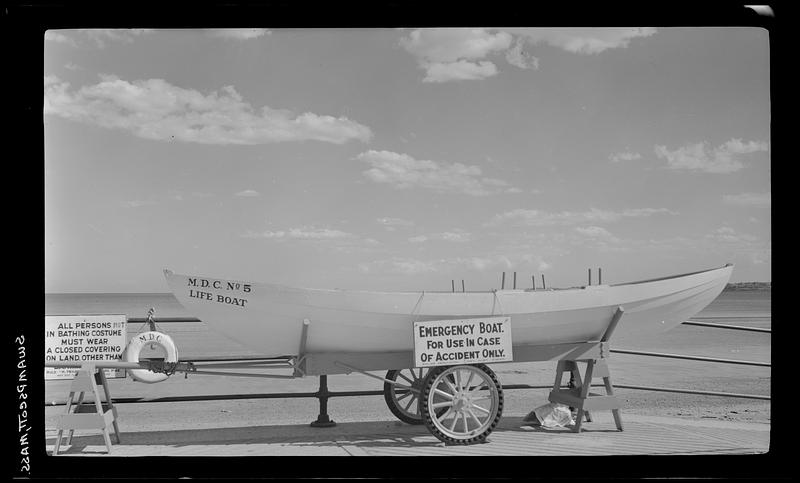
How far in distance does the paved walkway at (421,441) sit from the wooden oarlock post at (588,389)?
0.25m

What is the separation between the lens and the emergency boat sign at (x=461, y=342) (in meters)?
6.16

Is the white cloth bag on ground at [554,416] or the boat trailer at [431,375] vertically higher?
the boat trailer at [431,375]

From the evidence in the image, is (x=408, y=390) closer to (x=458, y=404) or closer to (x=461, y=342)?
(x=458, y=404)

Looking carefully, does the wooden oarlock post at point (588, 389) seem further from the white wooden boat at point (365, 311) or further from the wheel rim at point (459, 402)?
the wheel rim at point (459, 402)

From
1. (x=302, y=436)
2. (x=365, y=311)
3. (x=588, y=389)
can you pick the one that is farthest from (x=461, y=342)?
(x=302, y=436)

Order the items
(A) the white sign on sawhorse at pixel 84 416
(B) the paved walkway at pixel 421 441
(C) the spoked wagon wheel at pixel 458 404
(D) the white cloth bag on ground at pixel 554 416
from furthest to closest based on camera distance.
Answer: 1. (D) the white cloth bag on ground at pixel 554 416
2. (C) the spoked wagon wheel at pixel 458 404
3. (B) the paved walkway at pixel 421 441
4. (A) the white sign on sawhorse at pixel 84 416

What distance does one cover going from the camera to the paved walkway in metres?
5.94

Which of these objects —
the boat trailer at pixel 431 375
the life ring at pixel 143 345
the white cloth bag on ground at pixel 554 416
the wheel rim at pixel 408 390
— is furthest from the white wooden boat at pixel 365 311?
the white cloth bag on ground at pixel 554 416

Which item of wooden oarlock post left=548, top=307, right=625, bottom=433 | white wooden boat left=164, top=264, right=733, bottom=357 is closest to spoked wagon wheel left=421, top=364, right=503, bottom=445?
white wooden boat left=164, top=264, right=733, bottom=357

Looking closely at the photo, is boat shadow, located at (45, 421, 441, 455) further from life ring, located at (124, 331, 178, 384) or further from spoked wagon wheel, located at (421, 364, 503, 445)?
life ring, located at (124, 331, 178, 384)
